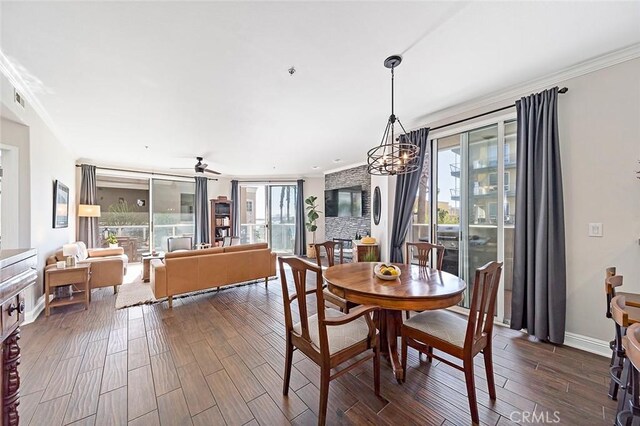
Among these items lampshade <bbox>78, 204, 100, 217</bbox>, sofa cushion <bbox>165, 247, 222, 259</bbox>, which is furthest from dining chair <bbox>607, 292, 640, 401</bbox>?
lampshade <bbox>78, 204, 100, 217</bbox>

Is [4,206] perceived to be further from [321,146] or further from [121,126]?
[321,146]

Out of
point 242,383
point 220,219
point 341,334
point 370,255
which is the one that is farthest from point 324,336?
point 220,219

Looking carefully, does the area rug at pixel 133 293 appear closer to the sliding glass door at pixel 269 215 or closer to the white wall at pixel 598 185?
the sliding glass door at pixel 269 215

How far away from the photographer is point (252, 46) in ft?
6.03

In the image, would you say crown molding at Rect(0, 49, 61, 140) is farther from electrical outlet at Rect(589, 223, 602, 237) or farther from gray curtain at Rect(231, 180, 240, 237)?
electrical outlet at Rect(589, 223, 602, 237)

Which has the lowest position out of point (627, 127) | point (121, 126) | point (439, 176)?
point (439, 176)

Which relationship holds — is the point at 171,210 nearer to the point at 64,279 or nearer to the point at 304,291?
the point at 64,279

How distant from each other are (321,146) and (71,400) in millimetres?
4239

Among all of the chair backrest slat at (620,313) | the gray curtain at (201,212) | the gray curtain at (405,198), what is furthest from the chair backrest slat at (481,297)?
the gray curtain at (201,212)

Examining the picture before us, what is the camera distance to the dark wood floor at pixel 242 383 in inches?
59.7

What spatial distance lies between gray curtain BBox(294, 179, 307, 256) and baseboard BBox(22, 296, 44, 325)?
527 cm

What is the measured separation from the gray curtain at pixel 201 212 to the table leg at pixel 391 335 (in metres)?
6.17

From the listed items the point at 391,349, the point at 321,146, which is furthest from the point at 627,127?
the point at 321,146

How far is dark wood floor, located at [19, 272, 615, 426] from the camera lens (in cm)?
152
